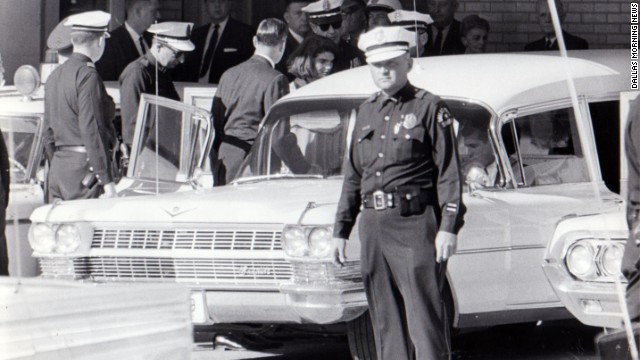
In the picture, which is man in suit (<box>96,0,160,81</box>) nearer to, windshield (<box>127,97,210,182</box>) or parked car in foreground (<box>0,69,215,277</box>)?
parked car in foreground (<box>0,69,215,277</box>)

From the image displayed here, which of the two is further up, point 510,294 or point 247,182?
point 247,182

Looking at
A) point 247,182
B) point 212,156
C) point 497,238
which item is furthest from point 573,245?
point 212,156

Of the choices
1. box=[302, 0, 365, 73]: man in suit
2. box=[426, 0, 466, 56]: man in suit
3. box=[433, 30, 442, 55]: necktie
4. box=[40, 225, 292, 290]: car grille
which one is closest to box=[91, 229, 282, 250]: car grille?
box=[40, 225, 292, 290]: car grille

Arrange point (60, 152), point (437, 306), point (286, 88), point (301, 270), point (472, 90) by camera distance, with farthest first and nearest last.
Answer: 1. point (286, 88)
2. point (60, 152)
3. point (472, 90)
4. point (301, 270)
5. point (437, 306)

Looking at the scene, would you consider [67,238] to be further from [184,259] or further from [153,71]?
[153,71]

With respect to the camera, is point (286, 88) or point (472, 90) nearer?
point (472, 90)

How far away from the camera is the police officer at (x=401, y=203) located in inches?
245

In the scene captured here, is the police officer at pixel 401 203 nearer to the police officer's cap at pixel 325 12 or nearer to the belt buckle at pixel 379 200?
the belt buckle at pixel 379 200

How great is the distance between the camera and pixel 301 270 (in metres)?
6.64

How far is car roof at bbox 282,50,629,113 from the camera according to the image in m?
7.76

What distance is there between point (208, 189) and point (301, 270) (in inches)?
55.5

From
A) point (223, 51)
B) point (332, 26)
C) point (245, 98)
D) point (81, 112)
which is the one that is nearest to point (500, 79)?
point (245, 98)

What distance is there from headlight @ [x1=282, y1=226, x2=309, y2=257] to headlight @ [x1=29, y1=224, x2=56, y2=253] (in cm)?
148

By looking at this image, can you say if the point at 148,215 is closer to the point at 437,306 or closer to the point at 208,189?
the point at 208,189
